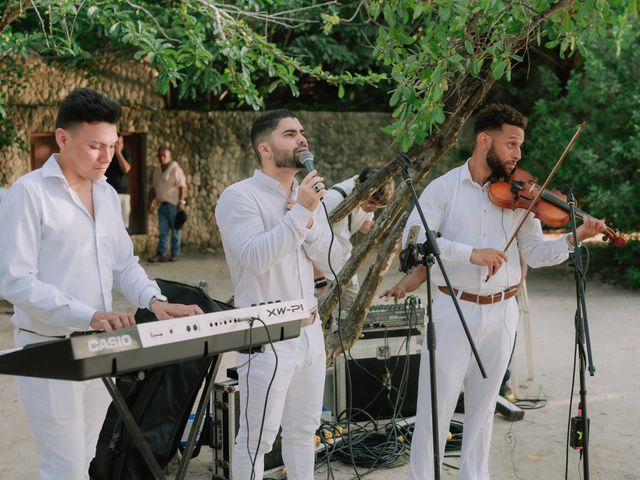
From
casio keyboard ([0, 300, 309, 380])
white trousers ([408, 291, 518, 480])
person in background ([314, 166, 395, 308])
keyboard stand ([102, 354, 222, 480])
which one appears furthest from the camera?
person in background ([314, 166, 395, 308])

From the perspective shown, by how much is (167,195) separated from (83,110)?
10737 millimetres

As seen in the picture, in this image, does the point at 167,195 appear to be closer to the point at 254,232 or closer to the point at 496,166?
the point at 496,166

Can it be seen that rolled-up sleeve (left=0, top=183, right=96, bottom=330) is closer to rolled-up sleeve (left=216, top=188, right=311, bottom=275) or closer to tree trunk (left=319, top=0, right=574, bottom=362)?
rolled-up sleeve (left=216, top=188, right=311, bottom=275)

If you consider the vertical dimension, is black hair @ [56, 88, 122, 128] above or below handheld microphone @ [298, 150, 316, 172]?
above

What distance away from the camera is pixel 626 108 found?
11164mm

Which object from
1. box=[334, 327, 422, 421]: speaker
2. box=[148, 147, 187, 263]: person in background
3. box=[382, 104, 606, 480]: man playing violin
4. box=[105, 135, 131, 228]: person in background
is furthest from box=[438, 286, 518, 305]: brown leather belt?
box=[148, 147, 187, 263]: person in background

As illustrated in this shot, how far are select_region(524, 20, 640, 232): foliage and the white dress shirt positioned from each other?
18.6ft

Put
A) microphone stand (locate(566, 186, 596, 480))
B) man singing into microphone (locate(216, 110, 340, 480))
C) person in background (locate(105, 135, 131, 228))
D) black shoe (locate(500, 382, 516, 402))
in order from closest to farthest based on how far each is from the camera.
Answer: man singing into microphone (locate(216, 110, 340, 480)), microphone stand (locate(566, 186, 596, 480)), black shoe (locate(500, 382, 516, 402)), person in background (locate(105, 135, 131, 228))

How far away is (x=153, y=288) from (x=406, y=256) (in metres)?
1.09

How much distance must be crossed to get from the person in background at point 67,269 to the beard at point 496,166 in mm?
1900

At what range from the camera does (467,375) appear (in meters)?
4.23

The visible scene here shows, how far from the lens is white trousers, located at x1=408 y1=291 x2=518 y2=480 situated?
4.08 meters

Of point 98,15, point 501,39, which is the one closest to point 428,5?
point 501,39

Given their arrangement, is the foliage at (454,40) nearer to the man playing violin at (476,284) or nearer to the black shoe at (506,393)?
the man playing violin at (476,284)
